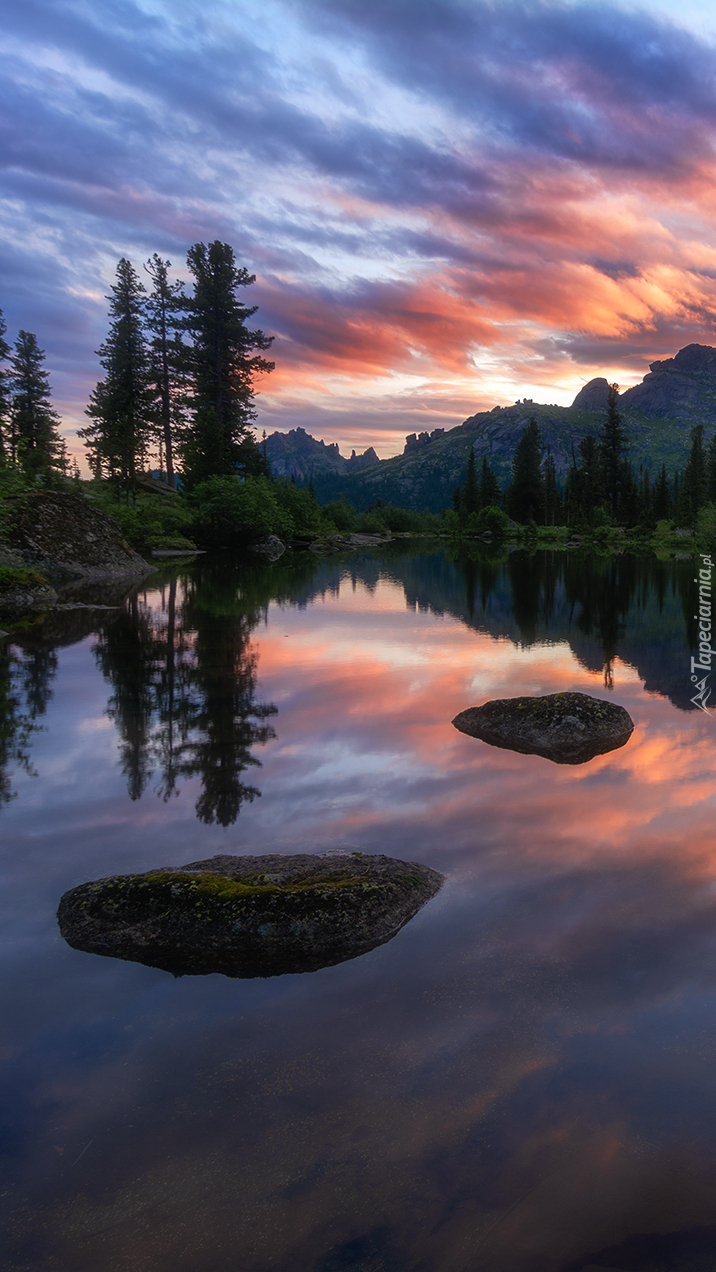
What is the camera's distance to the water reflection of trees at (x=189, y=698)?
8.07 metres

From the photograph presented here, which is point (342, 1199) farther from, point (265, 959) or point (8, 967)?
point (8, 967)

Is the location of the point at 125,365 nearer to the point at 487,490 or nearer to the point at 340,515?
the point at 340,515

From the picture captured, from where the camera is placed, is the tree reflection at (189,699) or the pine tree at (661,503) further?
the pine tree at (661,503)

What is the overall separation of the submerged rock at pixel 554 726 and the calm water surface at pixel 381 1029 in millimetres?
367

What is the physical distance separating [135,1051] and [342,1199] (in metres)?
1.45

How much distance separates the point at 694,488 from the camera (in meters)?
102

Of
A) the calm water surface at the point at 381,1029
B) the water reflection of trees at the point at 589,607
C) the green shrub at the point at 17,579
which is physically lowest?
the calm water surface at the point at 381,1029

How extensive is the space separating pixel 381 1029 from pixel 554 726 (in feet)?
20.5

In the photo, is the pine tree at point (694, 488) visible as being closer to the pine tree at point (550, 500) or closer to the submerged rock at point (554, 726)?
the pine tree at point (550, 500)

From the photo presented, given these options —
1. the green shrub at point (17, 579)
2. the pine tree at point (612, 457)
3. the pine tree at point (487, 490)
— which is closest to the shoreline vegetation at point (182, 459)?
the green shrub at point (17, 579)

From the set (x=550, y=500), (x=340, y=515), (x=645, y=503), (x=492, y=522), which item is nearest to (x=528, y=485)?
(x=550, y=500)

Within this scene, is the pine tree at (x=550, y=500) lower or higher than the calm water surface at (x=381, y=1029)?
→ higher

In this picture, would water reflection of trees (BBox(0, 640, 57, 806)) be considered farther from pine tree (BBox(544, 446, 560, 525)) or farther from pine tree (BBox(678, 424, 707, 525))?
pine tree (BBox(544, 446, 560, 525))

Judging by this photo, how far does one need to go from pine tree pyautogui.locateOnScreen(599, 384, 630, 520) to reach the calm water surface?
381ft
